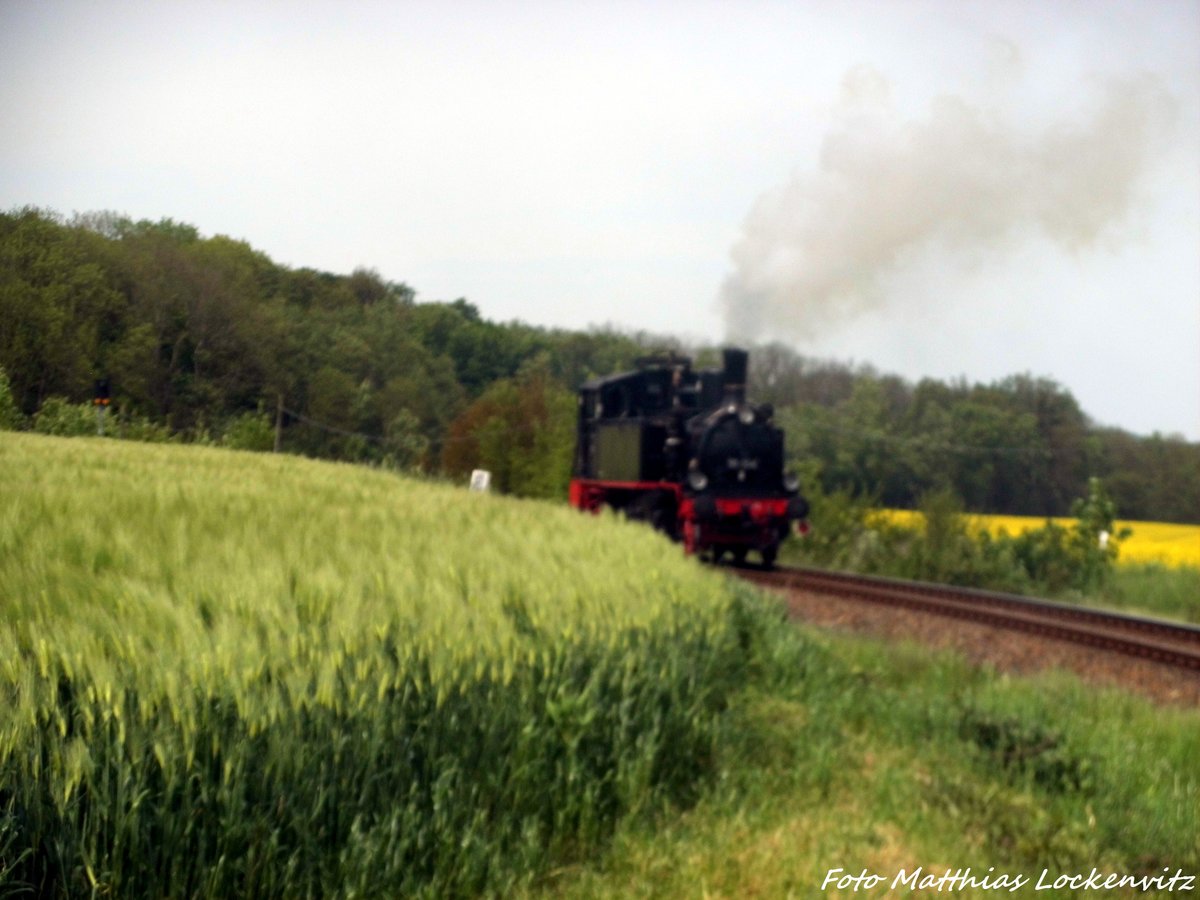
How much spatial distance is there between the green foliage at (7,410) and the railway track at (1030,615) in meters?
10.9

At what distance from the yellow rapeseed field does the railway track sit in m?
4.74

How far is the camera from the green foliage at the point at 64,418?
28.2 feet

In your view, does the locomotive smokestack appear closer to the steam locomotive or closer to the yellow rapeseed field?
the steam locomotive

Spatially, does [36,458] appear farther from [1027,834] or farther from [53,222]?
[1027,834]

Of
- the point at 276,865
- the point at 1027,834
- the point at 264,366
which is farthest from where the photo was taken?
the point at 264,366

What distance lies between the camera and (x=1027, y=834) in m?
6.65

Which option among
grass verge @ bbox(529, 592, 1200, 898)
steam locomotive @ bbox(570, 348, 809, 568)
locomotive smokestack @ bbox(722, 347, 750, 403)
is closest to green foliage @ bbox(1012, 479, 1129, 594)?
steam locomotive @ bbox(570, 348, 809, 568)

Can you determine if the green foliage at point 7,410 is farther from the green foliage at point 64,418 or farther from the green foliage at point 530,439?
the green foliage at point 530,439

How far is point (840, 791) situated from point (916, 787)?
18.0 inches

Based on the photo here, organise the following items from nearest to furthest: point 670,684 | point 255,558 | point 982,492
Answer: point 255,558
point 670,684
point 982,492

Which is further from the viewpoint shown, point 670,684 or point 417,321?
point 417,321

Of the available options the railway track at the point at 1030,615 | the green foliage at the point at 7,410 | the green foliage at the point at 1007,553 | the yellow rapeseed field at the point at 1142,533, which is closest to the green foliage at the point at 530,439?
the railway track at the point at 1030,615

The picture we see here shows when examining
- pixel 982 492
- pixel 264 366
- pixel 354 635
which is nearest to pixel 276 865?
pixel 354 635

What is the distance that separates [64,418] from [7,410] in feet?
1.31
